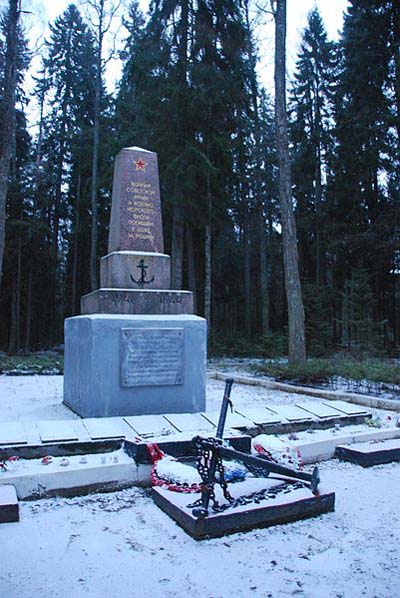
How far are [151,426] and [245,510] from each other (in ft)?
6.15

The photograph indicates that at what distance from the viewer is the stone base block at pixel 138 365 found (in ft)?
19.5

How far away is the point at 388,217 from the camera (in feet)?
61.8

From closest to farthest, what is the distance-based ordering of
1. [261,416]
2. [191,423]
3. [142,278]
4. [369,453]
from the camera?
[369,453] < [191,423] < [261,416] < [142,278]

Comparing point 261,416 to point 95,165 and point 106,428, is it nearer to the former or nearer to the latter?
point 106,428

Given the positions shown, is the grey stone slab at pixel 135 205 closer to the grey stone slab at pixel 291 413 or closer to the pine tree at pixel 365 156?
the grey stone slab at pixel 291 413

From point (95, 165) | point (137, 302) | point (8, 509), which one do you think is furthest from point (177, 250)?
point (8, 509)

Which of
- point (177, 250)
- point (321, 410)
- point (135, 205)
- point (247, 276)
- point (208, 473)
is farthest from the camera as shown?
point (247, 276)

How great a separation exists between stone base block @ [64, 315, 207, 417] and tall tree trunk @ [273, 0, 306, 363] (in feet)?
20.4

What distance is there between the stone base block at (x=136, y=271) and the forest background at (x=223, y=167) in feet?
30.8

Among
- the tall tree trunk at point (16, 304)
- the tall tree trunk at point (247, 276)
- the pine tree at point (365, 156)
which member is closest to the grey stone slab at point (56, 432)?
the pine tree at point (365, 156)

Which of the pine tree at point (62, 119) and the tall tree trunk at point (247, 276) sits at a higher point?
the pine tree at point (62, 119)

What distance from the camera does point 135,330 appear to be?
240 inches

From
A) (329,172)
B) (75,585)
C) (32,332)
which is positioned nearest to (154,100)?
(329,172)

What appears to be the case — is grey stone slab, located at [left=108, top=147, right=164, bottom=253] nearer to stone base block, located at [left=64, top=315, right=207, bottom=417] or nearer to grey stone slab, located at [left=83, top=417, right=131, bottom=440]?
stone base block, located at [left=64, top=315, right=207, bottom=417]
